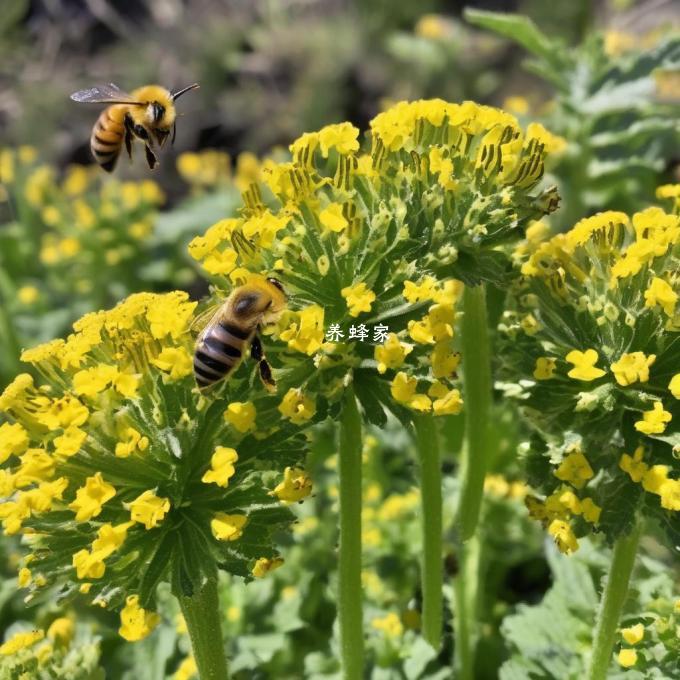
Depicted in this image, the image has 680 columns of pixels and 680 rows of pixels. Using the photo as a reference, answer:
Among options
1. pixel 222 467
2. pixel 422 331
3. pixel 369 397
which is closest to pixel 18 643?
pixel 222 467

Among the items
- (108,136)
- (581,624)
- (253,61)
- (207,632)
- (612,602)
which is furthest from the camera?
(253,61)

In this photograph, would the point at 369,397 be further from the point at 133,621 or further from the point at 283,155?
the point at 283,155

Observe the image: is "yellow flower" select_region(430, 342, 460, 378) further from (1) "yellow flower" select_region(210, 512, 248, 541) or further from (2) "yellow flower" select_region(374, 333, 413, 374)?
(1) "yellow flower" select_region(210, 512, 248, 541)

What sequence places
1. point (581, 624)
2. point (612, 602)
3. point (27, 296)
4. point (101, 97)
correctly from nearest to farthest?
1. point (612, 602)
2. point (581, 624)
3. point (101, 97)
4. point (27, 296)

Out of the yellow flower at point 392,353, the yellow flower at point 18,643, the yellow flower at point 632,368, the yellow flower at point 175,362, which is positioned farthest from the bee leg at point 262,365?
the yellow flower at point 18,643

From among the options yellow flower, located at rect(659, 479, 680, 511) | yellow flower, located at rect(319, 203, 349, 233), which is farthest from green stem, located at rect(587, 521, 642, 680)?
yellow flower, located at rect(319, 203, 349, 233)

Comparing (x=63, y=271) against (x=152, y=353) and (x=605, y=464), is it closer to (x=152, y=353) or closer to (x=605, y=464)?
(x=152, y=353)
